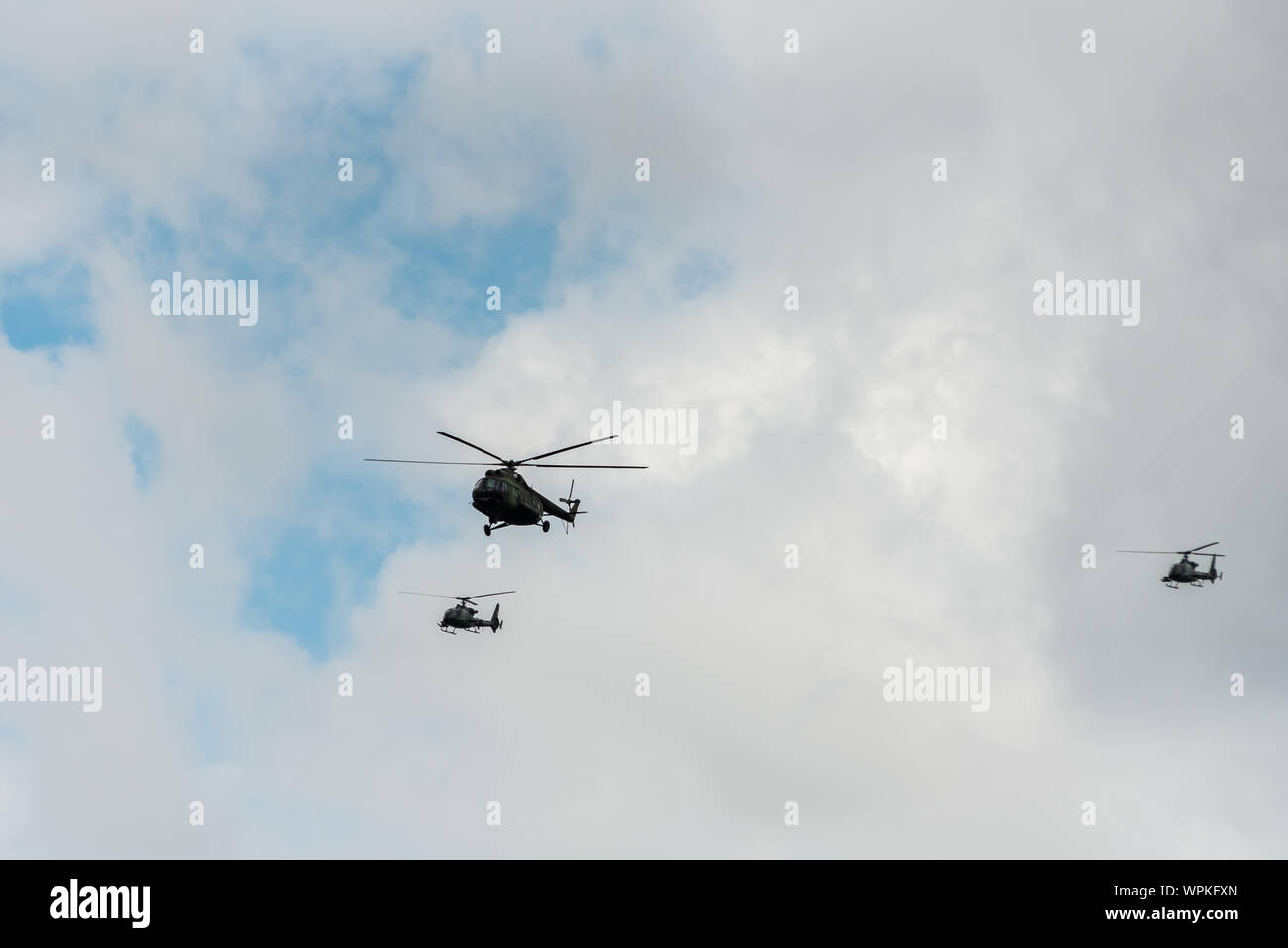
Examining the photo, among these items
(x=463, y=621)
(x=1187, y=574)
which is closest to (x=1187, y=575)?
(x=1187, y=574)

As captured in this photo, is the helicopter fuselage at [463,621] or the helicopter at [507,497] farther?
the helicopter fuselage at [463,621]

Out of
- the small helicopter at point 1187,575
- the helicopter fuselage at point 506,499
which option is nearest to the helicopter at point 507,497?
the helicopter fuselage at point 506,499

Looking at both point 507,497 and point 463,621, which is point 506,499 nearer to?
point 507,497

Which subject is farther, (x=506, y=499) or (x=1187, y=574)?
(x=1187, y=574)

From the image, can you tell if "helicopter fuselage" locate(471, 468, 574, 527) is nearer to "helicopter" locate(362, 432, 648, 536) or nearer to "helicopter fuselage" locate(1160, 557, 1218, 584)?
"helicopter" locate(362, 432, 648, 536)

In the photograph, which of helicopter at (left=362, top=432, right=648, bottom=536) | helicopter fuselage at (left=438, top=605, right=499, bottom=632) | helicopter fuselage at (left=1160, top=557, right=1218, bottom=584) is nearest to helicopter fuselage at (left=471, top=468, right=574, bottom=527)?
helicopter at (left=362, top=432, right=648, bottom=536)

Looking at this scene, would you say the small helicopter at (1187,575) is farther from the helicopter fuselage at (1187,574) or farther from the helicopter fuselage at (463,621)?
the helicopter fuselage at (463,621)

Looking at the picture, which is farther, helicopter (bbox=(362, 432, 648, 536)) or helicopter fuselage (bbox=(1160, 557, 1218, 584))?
helicopter fuselage (bbox=(1160, 557, 1218, 584))

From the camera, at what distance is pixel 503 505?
80.9 metres

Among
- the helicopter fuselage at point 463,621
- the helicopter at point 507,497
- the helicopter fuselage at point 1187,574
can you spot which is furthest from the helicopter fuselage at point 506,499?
the helicopter fuselage at point 1187,574
